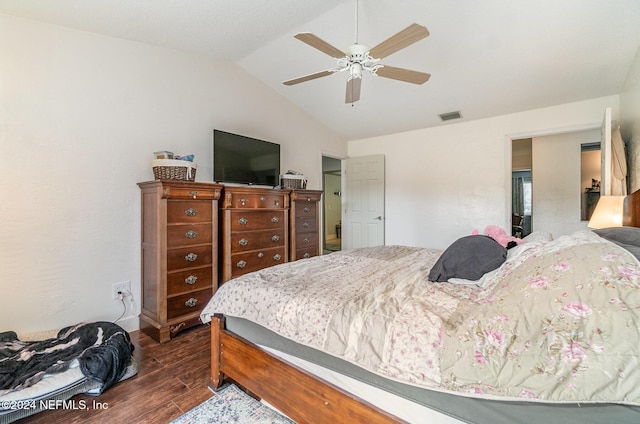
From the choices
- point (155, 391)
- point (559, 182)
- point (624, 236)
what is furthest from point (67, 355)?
point (559, 182)

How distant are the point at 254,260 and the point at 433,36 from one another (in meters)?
2.81

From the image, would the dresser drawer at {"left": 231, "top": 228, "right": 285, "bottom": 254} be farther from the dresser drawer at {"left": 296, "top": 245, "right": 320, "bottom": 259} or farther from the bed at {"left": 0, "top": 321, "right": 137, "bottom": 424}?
the bed at {"left": 0, "top": 321, "right": 137, "bottom": 424}

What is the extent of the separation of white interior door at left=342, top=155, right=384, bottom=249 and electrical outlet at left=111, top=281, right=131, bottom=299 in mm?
3419

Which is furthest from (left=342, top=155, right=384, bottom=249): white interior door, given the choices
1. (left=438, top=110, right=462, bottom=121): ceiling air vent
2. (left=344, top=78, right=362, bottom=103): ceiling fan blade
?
(left=344, top=78, right=362, bottom=103): ceiling fan blade

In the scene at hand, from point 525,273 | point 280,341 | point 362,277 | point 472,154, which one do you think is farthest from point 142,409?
point 472,154

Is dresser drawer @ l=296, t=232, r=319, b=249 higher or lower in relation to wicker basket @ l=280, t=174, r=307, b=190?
lower

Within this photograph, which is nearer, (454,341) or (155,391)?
(454,341)

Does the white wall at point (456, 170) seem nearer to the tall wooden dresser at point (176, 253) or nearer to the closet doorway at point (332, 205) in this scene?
the tall wooden dresser at point (176, 253)

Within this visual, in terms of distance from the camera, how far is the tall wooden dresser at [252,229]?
2.81m

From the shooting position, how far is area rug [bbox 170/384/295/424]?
1466 millimetres

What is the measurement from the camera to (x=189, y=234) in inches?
98.5

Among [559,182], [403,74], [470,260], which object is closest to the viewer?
[470,260]

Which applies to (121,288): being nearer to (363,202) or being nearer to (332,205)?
(363,202)

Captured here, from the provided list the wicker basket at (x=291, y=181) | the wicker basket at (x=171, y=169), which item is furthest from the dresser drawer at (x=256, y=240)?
the wicker basket at (x=171, y=169)
